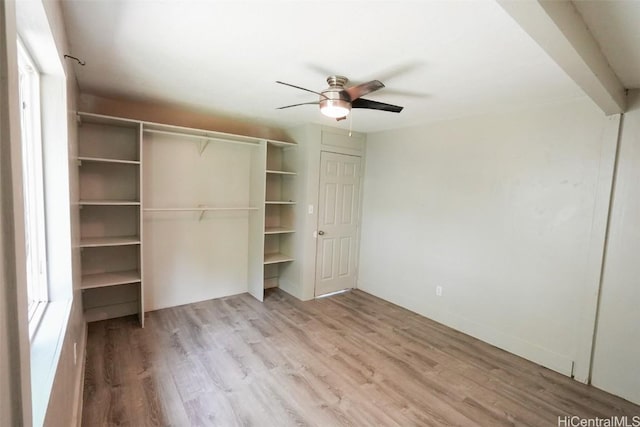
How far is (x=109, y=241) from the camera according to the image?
293 centimetres

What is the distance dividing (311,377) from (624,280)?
253 cm

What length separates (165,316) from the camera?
3420 millimetres

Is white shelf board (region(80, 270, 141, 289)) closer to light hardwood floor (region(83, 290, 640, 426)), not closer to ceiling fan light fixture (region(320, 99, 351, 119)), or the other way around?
light hardwood floor (region(83, 290, 640, 426))

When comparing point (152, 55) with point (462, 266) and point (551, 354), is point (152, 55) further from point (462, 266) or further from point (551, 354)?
point (551, 354)

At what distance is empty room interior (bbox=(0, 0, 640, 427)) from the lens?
148 cm

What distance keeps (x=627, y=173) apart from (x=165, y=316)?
4.48 meters

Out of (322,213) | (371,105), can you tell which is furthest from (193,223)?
(371,105)

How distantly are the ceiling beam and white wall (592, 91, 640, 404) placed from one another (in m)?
0.55

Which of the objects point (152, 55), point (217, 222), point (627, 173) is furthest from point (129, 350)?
point (627, 173)

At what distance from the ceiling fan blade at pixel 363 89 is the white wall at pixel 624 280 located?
199 centimetres

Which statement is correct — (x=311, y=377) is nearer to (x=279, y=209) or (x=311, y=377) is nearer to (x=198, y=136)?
(x=279, y=209)

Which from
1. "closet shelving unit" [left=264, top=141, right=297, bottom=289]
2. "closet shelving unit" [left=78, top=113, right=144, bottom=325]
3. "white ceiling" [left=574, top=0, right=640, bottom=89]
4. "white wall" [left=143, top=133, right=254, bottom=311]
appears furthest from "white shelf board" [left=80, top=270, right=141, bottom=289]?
"white ceiling" [left=574, top=0, right=640, bottom=89]

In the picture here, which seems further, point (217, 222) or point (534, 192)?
point (217, 222)

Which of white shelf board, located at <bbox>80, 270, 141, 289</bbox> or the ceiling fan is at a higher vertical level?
the ceiling fan
